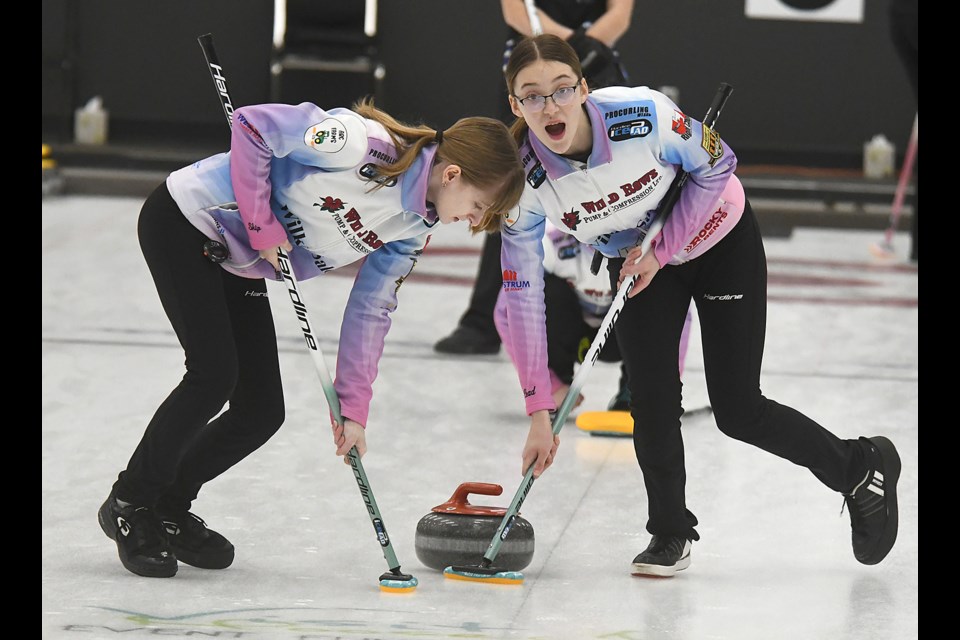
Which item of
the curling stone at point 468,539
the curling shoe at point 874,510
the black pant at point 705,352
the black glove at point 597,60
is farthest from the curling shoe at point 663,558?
the black glove at point 597,60

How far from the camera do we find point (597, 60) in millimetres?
4988

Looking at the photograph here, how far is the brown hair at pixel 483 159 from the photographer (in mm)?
2820

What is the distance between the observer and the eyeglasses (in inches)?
115

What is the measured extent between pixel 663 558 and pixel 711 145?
92 cm

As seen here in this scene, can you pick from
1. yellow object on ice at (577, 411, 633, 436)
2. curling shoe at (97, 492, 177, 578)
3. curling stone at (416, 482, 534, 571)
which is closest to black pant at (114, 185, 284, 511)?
curling shoe at (97, 492, 177, 578)

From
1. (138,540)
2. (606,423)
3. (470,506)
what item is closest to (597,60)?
(606,423)

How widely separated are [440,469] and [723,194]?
51.4 inches

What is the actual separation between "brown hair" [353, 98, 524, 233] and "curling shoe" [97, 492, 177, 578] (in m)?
0.89

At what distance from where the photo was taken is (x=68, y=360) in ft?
16.8

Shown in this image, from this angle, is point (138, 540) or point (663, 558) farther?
point (663, 558)

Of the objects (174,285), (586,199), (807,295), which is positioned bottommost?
(807,295)

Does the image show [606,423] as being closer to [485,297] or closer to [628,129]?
[485,297]
